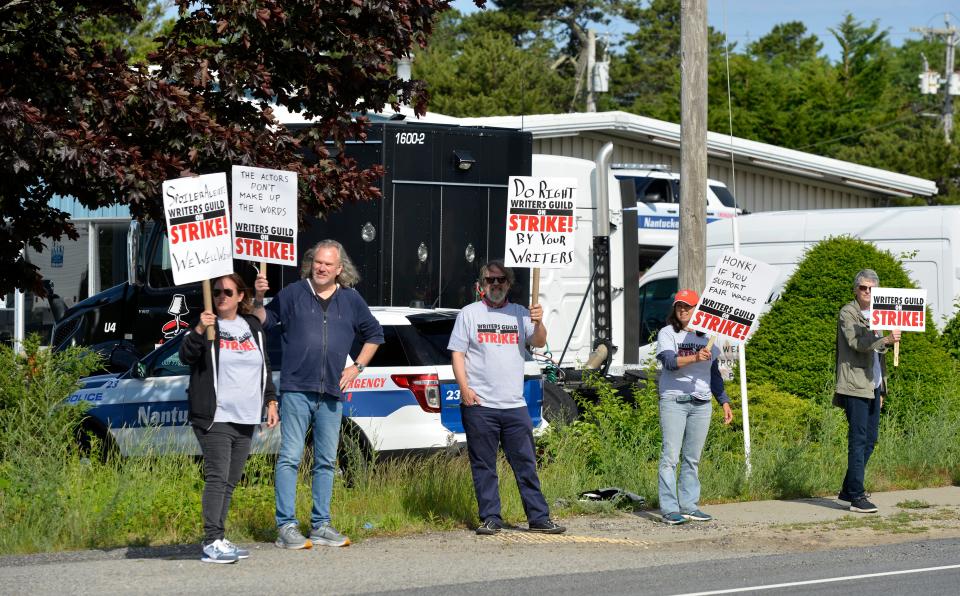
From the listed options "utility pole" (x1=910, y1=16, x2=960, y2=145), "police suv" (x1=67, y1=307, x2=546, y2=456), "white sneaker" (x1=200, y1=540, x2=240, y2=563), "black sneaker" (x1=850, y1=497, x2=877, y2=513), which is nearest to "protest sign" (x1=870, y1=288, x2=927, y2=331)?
"black sneaker" (x1=850, y1=497, x2=877, y2=513)

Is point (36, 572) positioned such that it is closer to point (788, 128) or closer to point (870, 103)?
point (788, 128)

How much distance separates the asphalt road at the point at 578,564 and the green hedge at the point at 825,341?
12.2 feet

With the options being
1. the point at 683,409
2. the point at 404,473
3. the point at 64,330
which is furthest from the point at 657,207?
the point at 404,473

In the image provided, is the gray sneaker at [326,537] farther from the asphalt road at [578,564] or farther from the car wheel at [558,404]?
the car wheel at [558,404]

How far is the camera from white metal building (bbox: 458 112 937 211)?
1147 inches

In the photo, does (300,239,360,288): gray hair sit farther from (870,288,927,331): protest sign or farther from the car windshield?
the car windshield

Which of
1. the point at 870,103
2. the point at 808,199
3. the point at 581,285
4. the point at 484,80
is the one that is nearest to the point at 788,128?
the point at 870,103

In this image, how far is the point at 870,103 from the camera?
5203 cm

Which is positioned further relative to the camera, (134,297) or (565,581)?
(134,297)

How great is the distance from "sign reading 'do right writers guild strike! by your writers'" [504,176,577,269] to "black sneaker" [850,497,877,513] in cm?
307

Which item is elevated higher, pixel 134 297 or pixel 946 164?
pixel 946 164

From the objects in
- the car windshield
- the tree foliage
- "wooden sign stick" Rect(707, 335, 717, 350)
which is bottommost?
"wooden sign stick" Rect(707, 335, 717, 350)

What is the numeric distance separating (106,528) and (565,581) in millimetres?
3106

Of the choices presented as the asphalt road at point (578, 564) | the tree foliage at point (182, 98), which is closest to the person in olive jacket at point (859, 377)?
the asphalt road at point (578, 564)
